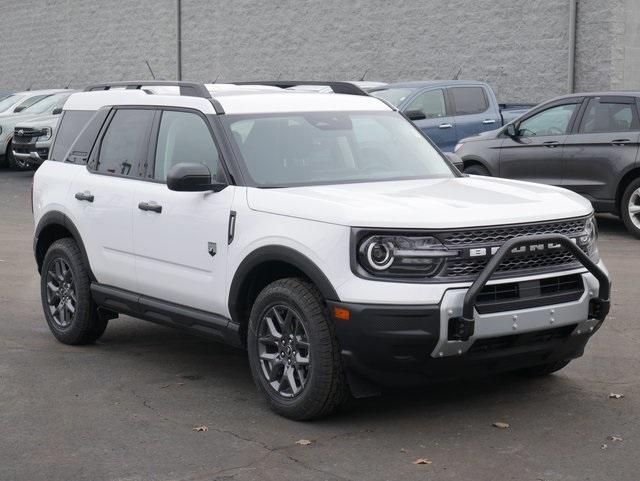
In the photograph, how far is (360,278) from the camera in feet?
18.2

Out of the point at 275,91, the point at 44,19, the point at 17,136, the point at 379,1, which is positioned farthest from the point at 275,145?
the point at 44,19

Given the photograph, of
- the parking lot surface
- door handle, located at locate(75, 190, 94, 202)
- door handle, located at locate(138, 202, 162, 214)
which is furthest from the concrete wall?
door handle, located at locate(138, 202, 162, 214)

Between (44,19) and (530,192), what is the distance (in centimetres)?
3693

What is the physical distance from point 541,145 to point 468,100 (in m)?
4.34

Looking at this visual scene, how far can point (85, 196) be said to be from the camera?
760cm

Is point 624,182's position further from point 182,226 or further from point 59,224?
point 182,226

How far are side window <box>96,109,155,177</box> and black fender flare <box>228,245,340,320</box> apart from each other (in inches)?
58.5

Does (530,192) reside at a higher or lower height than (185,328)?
higher

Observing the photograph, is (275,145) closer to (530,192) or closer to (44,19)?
(530,192)

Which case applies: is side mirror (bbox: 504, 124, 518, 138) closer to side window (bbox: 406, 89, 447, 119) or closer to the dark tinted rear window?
side window (bbox: 406, 89, 447, 119)

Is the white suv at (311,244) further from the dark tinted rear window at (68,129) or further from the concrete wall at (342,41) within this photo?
the concrete wall at (342,41)

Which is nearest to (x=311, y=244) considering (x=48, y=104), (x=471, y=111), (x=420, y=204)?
(x=420, y=204)

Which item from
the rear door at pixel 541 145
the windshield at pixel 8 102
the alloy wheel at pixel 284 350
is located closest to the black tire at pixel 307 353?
the alloy wheel at pixel 284 350

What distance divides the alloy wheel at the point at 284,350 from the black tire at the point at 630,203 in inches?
320
